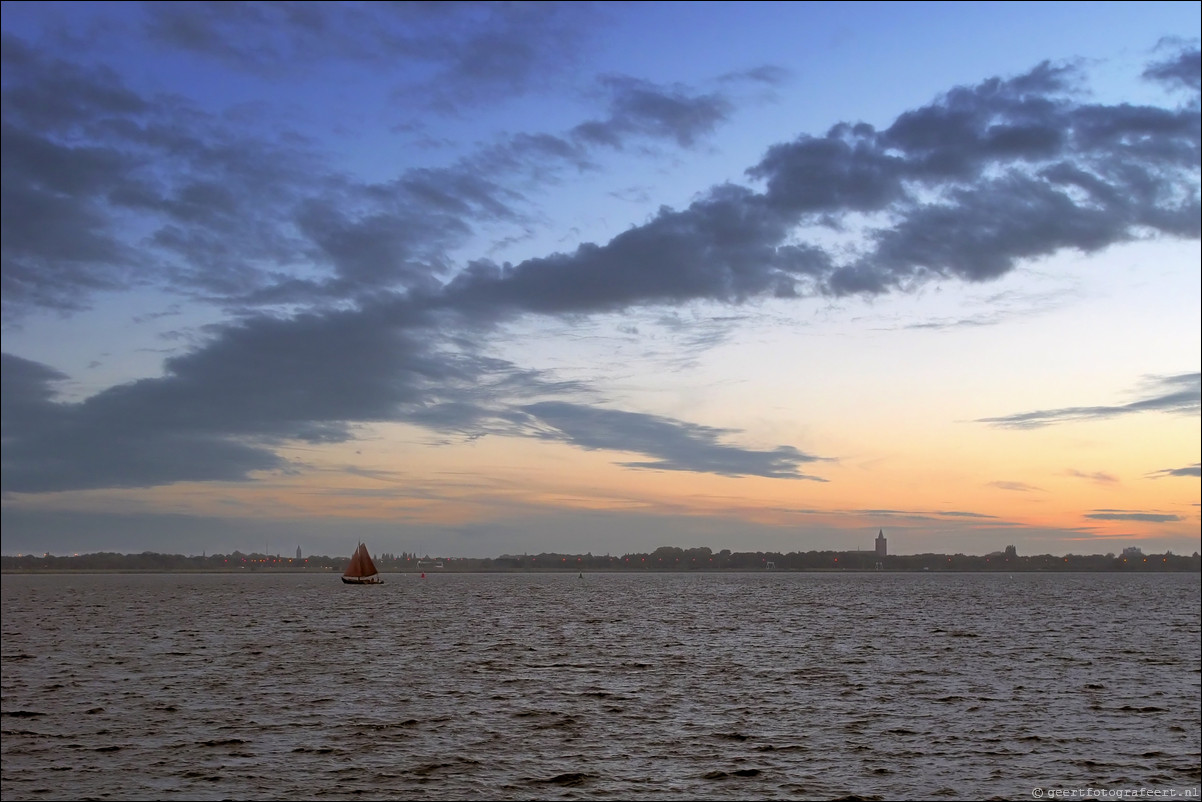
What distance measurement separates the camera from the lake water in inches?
1400

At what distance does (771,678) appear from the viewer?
208 ft

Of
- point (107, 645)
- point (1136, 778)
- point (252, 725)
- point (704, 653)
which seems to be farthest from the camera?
point (107, 645)

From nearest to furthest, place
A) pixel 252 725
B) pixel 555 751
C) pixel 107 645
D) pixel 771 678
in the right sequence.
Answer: pixel 555 751 → pixel 252 725 → pixel 771 678 → pixel 107 645

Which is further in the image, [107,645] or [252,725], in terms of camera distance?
[107,645]

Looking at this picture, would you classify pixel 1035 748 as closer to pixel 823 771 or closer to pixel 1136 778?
pixel 1136 778

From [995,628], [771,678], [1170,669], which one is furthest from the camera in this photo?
[995,628]

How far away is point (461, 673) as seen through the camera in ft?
215

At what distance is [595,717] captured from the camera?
48.3 m

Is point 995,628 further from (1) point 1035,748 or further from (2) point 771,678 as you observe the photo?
(1) point 1035,748

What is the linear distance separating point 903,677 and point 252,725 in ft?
132

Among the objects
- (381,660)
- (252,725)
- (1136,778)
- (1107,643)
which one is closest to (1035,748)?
(1136,778)

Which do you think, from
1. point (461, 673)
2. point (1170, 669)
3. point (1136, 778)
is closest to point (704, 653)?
point (461, 673)

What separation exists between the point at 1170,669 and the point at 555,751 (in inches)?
2077

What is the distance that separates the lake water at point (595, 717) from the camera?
3556 cm
